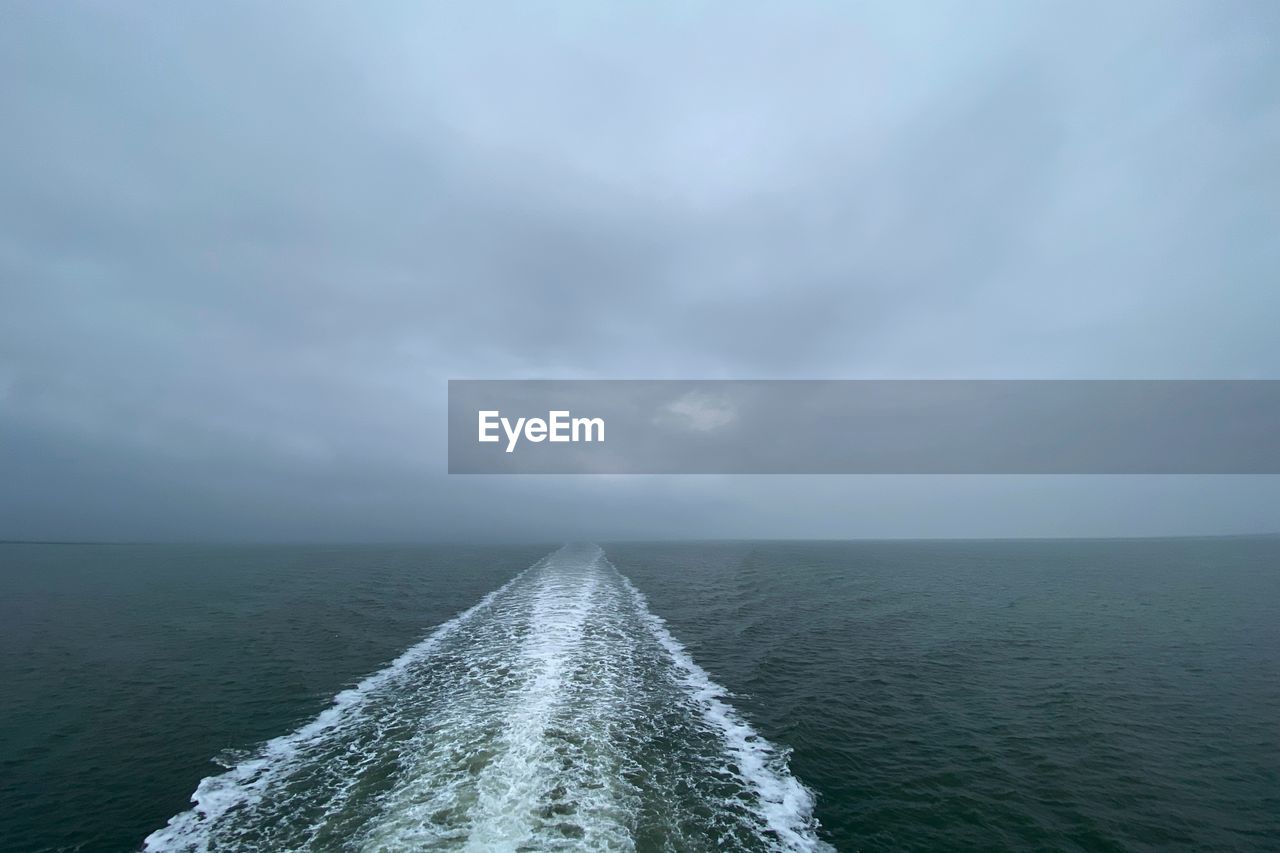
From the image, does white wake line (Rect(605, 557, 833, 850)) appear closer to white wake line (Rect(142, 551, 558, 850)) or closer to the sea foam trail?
the sea foam trail

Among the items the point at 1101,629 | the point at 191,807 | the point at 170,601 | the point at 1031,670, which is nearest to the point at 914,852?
the point at 191,807

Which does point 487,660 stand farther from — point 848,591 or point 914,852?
point 848,591

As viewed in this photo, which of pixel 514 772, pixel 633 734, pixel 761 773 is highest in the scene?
pixel 514 772

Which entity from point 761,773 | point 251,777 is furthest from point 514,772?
point 251,777

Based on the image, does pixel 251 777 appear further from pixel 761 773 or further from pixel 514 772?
pixel 761 773

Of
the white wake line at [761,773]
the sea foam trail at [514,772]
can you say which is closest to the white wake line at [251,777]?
the sea foam trail at [514,772]

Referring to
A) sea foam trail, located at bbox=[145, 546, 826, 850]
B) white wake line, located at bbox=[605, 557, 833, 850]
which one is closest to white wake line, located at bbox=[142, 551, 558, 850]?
sea foam trail, located at bbox=[145, 546, 826, 850]

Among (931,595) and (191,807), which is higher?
(191,807)
